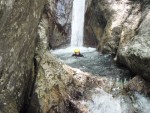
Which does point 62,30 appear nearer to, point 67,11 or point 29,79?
point 67,11

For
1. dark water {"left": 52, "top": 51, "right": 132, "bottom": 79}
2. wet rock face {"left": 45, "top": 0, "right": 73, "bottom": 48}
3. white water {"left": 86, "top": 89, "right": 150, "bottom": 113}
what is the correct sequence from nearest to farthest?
white water {"left": 86, "top": 89, "right": 150, "bottom": 113}, dark water {"left": 52, "top": 51, "right": 132, "bottom": 79}, wet rock face {"left": 45, "top": 0, "right": 73, "bottom": 48}

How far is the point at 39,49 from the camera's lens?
21.7 feet

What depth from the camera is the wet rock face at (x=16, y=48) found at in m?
4.62

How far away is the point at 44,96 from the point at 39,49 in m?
1.17

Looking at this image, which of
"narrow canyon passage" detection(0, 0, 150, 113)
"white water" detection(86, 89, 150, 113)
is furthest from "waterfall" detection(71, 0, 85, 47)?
"white water" detection(86, 89, 150, 113)

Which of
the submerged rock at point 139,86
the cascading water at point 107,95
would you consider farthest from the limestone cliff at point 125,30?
the cascading water at point 107,95

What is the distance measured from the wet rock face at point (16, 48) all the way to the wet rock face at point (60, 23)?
8.25 meters

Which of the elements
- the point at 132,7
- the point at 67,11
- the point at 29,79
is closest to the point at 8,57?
the point at 29,79

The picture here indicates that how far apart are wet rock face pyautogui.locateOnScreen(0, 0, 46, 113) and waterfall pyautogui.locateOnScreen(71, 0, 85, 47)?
1018 centimetres

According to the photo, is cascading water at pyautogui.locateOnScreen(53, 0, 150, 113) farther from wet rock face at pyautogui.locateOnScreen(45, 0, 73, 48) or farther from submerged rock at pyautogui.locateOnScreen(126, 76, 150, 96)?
wet rock face at pyautogui.locateOnScreen(45, 0, 73, 48)

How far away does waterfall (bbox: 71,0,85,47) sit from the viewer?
54.0 ft

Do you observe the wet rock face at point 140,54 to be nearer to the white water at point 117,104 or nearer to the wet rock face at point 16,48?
the white water at point 117,104

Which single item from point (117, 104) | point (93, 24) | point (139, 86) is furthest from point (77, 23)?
point (117, 104)

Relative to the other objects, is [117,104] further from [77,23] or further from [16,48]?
[77,23]
